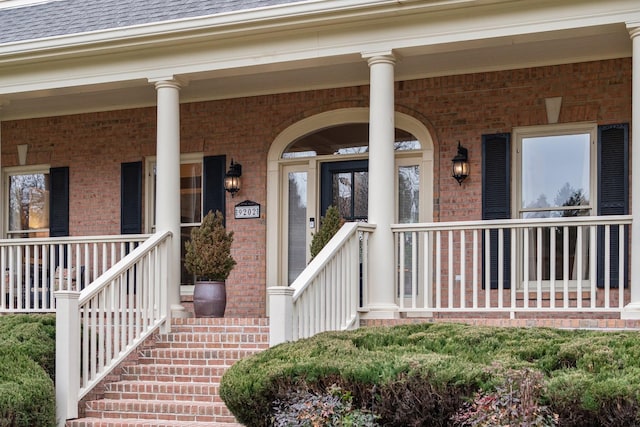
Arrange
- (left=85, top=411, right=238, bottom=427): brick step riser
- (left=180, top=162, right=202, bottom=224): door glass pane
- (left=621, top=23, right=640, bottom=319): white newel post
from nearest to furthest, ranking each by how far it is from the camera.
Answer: (left=85, top=411, right=238, bottom=427): brick step riser
(left=621, top=23, right=640, bottom=319): white newel post
(left=180, top=162, right=202, bottom=224): door glass pane

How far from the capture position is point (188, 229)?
487 inches

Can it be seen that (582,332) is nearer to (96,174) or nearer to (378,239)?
(378,239)

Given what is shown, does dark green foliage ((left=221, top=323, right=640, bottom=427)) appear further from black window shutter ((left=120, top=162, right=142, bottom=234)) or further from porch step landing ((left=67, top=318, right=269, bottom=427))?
black window shutter ((left=120, top=162, right=142, bottom=234))

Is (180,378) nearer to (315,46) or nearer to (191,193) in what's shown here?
(315,46)

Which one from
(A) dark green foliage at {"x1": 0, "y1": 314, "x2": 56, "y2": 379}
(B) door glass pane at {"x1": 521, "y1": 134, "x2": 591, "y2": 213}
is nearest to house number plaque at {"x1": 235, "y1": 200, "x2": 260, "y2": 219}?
(A) dark green foliage at {"x1": 0, "y1": 314, "x2": 56, "y2": 379}

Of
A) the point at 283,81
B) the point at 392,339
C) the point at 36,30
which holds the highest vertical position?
the point at 36,30

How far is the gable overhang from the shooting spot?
880 cm

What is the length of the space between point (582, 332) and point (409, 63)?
4.33 m

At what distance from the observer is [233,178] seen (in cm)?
1189

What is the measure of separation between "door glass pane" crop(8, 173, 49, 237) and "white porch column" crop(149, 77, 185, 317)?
3778 millimetres

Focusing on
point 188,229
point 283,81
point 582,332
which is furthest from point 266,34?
point 582,332

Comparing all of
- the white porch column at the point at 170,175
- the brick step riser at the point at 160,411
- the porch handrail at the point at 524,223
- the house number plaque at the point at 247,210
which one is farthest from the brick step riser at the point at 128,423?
the house number plaque at the point at 247,210

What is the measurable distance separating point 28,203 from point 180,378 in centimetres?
601

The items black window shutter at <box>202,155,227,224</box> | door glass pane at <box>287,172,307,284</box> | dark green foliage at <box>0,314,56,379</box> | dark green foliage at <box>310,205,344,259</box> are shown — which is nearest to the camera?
dark green foliage at <box>0,314,56,379</box>
